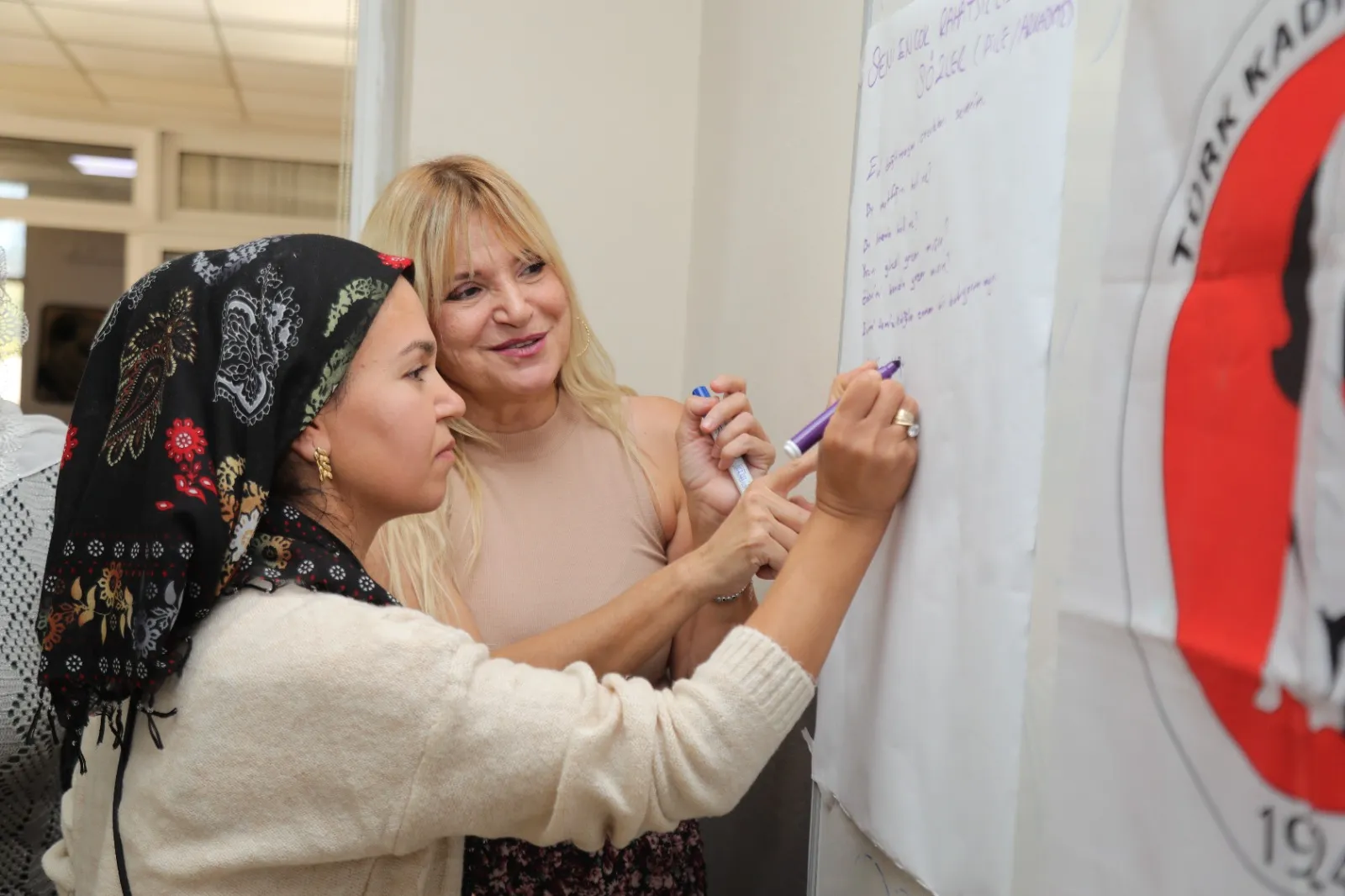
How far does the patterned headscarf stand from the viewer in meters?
0.79

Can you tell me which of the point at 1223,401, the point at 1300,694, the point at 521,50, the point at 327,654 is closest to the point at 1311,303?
the point at 1223,401

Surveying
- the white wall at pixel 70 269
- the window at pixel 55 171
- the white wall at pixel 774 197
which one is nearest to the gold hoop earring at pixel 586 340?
the white wall at pixel 774 197

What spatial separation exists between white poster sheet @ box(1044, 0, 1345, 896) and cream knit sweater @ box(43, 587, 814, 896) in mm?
249

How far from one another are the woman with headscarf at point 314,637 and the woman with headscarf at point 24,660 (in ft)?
1.26

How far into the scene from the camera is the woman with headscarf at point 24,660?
1.25 metres

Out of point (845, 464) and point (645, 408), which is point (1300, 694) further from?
point (645, 408)

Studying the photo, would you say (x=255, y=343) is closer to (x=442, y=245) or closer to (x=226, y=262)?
(x=226, y=262)

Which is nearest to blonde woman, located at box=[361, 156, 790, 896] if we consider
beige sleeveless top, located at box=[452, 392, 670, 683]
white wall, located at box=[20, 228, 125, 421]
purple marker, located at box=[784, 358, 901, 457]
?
beige sleeveless top, located at box=[452, 392, 670, 683]

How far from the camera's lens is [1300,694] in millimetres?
513

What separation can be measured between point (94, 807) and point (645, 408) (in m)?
0.78

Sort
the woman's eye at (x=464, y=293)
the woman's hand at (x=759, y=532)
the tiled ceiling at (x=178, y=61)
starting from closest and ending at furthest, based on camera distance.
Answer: the woman's hand at (x=759, y=532)
the woman's eye at (x=464, y=293)
the tiled ceiling at (x=178, y=61)

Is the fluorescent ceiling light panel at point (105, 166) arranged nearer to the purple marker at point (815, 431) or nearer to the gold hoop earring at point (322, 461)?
the gold hoop earring at point (322, 461)

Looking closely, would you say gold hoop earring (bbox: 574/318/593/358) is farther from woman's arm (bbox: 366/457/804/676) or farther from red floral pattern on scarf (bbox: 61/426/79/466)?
red floral pattern on scarf (bbox: 61/426/79/466)

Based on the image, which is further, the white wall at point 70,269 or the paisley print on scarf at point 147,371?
the white wall at point 70,269
